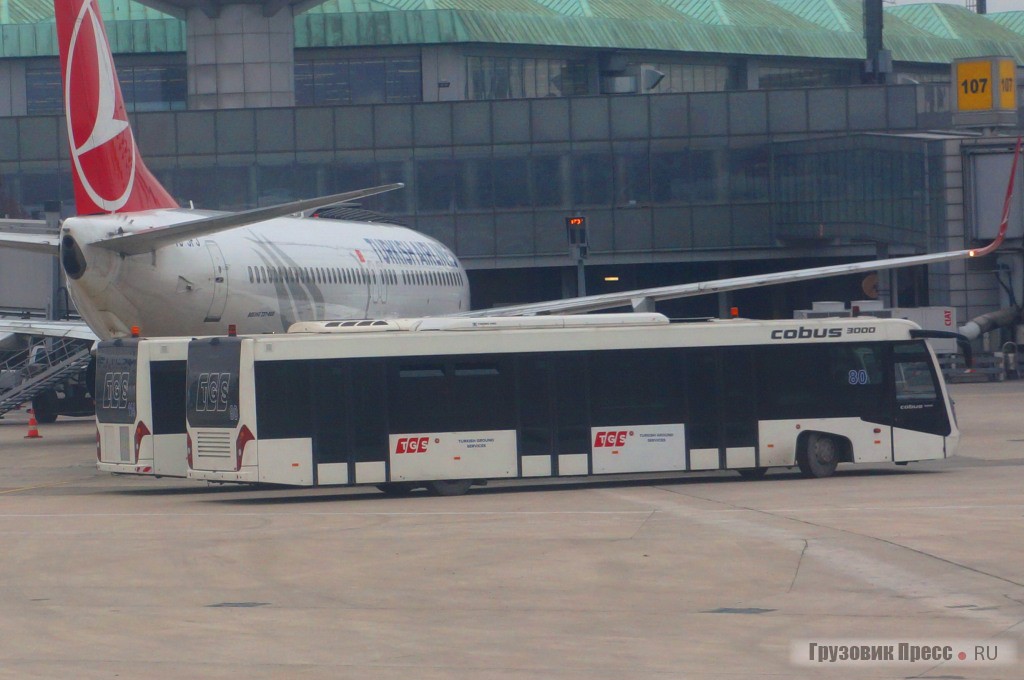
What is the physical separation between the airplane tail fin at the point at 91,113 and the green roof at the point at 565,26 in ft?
188

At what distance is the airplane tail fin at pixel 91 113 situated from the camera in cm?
2736

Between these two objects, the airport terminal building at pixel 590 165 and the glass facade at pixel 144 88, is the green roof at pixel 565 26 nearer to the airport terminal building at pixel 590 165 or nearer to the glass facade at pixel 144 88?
the glass facade at pixel 144 88

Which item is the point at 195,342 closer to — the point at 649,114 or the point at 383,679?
the point at 383,679

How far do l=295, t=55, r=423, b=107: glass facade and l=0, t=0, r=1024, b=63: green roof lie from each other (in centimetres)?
149

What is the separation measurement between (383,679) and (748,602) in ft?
12.6

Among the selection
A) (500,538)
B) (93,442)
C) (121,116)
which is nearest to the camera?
(500,538)

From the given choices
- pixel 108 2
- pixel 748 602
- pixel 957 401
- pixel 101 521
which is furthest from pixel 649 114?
pixel 748 602

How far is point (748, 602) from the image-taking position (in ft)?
41.1

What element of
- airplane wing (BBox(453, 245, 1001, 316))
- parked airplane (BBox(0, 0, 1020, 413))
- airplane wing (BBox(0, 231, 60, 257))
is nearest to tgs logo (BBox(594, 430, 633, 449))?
parked airplane (BBox(0, 0, 1020, 413))

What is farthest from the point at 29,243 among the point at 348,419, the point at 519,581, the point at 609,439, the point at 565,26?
the point at 565,26

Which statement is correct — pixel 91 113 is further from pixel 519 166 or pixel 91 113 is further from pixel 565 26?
pixel 565 26

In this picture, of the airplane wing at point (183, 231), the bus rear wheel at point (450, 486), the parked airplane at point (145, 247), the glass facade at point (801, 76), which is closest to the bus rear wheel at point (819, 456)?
the bus rear wheel at point (450, 486)

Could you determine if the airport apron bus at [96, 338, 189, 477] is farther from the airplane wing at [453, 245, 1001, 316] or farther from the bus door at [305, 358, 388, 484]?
the airplane wing at [453, 245, 1001, 316]

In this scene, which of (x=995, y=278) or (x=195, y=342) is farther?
(x=995, y=278)
